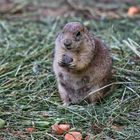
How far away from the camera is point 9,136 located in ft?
17.5

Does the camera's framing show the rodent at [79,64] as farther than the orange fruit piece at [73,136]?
Yes

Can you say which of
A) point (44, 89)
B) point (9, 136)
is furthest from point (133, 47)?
point (9, 136)

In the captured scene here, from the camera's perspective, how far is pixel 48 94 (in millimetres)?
6227

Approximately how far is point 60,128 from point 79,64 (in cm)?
72

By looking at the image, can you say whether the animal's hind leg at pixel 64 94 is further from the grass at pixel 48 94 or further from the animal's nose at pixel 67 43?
the animal's nose at pixel 67 43

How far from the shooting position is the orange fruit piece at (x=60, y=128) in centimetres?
536

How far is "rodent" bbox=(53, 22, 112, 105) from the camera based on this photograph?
5.65 metres

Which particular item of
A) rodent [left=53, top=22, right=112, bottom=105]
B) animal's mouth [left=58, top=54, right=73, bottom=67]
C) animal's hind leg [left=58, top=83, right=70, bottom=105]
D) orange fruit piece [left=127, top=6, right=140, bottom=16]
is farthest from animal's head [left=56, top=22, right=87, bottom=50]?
orange fruit piece [left=127, top=6, right=140, bottom=16]

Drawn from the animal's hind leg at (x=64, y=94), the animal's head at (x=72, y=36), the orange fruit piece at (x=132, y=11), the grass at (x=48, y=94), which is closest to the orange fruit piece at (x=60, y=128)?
the grass at (x=48, y=94)

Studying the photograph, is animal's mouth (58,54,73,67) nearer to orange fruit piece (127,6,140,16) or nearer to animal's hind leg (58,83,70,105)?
animal's hind leg (58,83,70,105)

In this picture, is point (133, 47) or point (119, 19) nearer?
point (133, 47)

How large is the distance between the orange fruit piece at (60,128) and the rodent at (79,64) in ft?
1.91

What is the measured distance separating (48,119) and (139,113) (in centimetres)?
92

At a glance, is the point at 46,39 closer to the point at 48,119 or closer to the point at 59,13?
the point at 59,13
